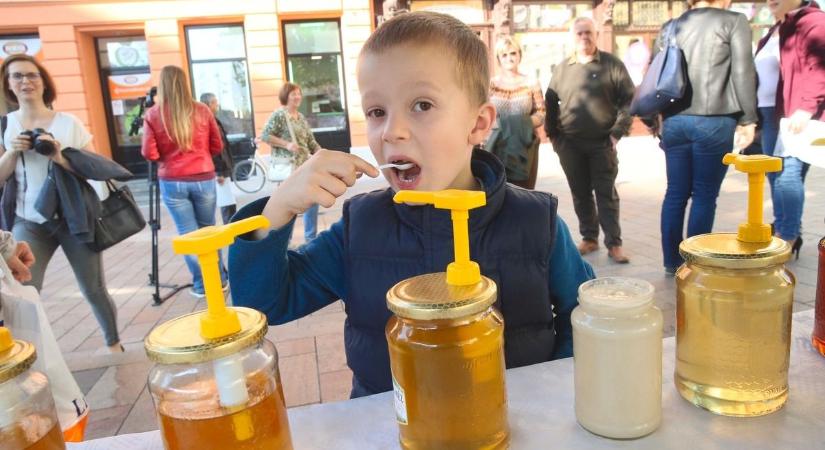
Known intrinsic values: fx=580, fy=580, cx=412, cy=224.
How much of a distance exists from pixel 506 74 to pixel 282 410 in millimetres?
4048

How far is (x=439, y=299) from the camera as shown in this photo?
62 centimetres

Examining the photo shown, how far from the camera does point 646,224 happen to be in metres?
5.34

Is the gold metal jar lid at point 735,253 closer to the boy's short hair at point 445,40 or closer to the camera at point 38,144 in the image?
the boy's short hair at point 445,40

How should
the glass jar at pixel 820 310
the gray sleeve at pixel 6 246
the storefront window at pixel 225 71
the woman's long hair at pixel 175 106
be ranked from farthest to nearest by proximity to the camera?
the storefront window at pixel 225 71 → the woman's long hair at pixel 175 106 → the gray sleeve at pixel 6 246 → the glass jar at pixel 820 310

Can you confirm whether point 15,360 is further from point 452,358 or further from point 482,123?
point 482,123

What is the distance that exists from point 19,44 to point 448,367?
12.4 metres

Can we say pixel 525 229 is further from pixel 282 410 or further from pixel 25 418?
pixel 25 418

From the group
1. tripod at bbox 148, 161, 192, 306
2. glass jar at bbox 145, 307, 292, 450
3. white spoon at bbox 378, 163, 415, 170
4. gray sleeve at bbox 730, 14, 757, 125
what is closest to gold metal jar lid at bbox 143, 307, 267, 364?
glass jar at bbox 145, 307, 292, 450

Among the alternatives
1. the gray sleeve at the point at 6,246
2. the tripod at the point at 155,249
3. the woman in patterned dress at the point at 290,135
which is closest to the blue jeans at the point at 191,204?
the tripod at the point at 155,249

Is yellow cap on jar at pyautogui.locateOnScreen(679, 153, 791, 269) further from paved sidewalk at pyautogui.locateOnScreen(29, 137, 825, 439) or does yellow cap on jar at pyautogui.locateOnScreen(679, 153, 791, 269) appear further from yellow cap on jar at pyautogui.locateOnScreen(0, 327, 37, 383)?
paved sidewalk at pyautogui.locateOnScreen(29, 137, 825, 439)

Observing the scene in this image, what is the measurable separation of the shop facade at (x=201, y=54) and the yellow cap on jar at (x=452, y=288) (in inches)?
422

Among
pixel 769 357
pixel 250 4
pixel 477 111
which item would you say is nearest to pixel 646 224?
pixel 477 111

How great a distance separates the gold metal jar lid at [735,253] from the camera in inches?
27.7

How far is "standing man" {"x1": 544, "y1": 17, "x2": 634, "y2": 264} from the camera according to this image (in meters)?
4.08
